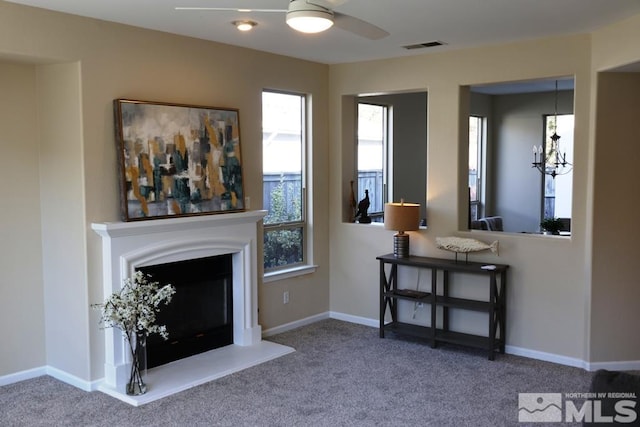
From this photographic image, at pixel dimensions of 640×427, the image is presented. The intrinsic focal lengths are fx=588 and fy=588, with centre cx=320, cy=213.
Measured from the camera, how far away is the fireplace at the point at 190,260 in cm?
416

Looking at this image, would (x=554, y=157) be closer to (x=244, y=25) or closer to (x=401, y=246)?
(x=401, y=246)

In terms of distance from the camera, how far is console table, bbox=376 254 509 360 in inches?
194

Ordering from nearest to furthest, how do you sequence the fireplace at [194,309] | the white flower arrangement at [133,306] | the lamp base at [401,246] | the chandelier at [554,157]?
the white flower arrangement at [133,306], the fireplace at [194,309], the lamp base at [401,246], the chandelier at [554,157]

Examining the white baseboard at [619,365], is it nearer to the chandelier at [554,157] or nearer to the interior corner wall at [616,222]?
the interior corner wall at [616,222]

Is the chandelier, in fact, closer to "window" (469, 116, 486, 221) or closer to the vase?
"window" (469, 116, 486, 221)

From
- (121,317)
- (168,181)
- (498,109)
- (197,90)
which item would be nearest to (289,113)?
(197,90)

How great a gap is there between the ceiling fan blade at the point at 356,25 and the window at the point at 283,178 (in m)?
2.58

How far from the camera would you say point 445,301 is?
5.20 meters

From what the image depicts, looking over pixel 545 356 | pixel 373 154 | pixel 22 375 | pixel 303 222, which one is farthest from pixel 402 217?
pixel 22 375

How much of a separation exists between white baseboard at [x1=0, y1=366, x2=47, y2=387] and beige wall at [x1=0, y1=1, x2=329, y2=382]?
37mm

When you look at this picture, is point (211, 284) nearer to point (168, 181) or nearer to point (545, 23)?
point (168, 181)

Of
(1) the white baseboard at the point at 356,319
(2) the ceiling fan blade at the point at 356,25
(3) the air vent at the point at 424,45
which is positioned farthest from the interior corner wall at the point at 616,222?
(2) the ceiling fan blade at the point at 356,25
